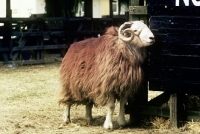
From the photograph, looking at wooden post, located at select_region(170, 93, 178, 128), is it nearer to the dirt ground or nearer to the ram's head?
the dirt ground

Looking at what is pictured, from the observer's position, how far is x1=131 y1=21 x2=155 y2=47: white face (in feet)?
21.3

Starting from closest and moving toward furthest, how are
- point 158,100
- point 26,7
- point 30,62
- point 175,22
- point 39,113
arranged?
point 175,22 < point 158,100 < point 39,113 < point 30,62 < point 26,7

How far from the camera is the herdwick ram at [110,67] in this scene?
21.7ft

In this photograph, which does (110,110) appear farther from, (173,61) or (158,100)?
(173,61)

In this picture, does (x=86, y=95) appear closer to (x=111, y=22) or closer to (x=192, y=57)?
(x=192, y=57)

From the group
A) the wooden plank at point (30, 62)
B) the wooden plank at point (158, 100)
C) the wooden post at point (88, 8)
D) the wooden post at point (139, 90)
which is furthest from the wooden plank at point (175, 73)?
the wooden post at point (88, 8)

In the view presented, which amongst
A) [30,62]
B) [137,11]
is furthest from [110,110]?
[30,62]

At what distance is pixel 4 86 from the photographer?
1124 cm

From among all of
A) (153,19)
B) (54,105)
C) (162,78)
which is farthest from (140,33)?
(54,105)

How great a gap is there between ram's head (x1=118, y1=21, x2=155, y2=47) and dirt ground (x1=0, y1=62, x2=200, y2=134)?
4.57 ft

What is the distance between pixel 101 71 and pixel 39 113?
209 cm

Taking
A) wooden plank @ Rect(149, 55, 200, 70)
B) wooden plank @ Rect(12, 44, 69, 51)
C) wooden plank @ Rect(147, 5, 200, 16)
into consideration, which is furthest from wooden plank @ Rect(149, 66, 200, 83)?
wooden plank @ Rect(12, 44, 69, 51)

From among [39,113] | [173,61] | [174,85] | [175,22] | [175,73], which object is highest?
[175,22]

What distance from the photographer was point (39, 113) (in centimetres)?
825
